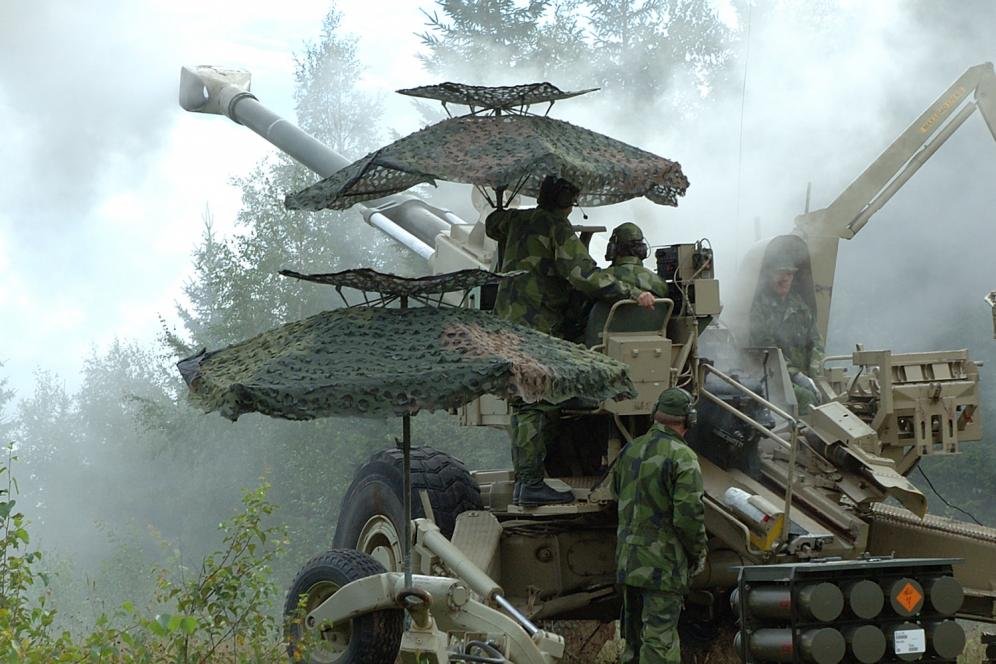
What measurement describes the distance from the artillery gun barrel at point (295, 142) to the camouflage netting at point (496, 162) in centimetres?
451

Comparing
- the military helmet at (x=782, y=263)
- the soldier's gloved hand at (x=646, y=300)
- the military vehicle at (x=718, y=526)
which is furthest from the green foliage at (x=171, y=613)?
the military helmet at (x=782, y=263)

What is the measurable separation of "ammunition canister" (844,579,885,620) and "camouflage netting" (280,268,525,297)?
6.97 feet

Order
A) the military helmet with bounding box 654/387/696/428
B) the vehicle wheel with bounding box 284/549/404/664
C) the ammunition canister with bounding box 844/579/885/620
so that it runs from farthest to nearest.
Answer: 1. the military helmet with bounding box 654/387/696/428
2. the vehicle wheel with bounding box 284/549/404/664
3. the ammunition canister with bounding box 844/579/885/620

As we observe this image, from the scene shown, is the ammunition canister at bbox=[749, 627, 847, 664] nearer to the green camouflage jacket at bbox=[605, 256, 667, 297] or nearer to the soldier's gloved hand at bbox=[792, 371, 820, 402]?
the green camouflage jacket at bbox=[605, 256, 667, 297]

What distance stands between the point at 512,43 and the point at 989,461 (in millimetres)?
13013

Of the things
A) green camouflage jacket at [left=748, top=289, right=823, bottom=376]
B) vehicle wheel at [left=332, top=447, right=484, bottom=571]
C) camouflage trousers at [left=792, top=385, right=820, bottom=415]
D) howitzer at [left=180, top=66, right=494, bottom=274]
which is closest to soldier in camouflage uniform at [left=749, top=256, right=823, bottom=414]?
green camouflage jacket at [left=748, top=289, right=823, bottom=376]

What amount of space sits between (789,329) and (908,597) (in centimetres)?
384

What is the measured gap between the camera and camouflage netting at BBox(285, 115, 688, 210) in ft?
28.5

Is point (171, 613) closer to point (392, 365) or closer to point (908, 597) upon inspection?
point (392, 365)

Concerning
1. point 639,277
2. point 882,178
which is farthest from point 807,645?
point 882,178

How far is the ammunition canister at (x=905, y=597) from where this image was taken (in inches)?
292

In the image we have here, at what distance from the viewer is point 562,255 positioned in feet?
31.3

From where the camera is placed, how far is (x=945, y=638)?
751 centimetres

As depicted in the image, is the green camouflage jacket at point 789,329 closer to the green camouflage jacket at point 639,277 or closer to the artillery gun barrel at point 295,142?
the green camouflage jacket at point 639,277
